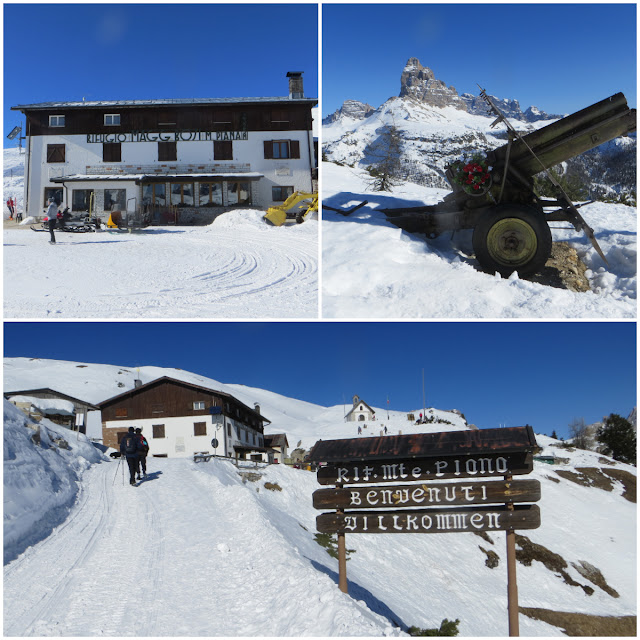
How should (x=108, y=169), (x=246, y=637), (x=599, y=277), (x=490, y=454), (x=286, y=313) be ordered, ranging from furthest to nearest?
1. (x=108, y=169)
2. (x=286, y=313)
3. (x=599, y=277)
4. (x=490, y=454)
5. (x=246, y=637)

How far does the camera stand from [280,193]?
3262 centimetres

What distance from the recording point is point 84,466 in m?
16.7

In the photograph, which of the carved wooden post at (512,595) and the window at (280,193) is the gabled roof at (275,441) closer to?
the window at (280,193)

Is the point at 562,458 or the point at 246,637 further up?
the point at 246,637

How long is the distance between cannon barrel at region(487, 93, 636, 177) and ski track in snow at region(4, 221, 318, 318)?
181 inches

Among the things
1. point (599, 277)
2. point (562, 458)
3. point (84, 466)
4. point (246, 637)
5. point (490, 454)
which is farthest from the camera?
point (562, 458)

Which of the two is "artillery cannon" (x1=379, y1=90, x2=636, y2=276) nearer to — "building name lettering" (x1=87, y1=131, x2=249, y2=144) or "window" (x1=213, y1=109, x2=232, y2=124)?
"window" (x1=213, y1=109, x2=232, y2=124)

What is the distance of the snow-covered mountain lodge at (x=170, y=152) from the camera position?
31.4m

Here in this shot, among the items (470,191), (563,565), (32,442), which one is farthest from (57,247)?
(563,565)

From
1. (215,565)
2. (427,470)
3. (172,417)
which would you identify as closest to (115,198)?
(172,417)

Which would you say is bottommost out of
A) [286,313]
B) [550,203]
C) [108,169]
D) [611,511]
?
[611,511]

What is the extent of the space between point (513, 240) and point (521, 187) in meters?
1.33

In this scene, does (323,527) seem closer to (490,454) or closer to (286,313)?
(490,454)

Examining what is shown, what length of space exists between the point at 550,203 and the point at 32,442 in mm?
12215
